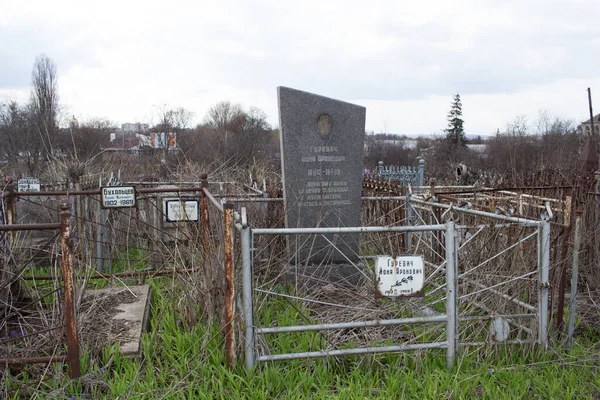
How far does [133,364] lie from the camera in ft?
13.0

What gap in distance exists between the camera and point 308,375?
12.8ft

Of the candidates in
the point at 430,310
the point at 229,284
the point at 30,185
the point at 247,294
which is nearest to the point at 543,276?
the point at 430,310

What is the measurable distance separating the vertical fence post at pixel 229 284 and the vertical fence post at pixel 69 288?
3.30 feet

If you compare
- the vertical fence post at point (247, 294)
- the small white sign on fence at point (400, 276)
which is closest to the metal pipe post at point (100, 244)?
the vertical fence post at point (247, 294)

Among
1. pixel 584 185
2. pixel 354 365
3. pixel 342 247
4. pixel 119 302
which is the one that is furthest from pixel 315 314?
pixel 584 185

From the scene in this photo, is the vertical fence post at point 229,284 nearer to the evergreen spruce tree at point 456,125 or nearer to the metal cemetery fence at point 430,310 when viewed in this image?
the metal cemetery fence at point 430,310

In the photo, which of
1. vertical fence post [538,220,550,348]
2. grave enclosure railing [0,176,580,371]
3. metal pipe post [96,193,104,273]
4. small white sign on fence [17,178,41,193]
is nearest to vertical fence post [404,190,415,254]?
grave enclosure railing [0,176,580,371]

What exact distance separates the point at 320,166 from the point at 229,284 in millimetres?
2563

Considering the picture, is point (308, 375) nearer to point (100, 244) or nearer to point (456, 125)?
point (100, 244)

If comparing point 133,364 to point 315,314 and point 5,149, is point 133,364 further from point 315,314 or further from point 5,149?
point 5,149

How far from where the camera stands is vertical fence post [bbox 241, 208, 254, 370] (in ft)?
12.3

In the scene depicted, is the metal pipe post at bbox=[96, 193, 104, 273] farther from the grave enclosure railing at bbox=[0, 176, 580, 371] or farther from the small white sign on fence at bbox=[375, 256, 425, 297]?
the small white sign on fence at bbox=[375, 256, 425, 297]

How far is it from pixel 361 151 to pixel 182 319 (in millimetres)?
2791

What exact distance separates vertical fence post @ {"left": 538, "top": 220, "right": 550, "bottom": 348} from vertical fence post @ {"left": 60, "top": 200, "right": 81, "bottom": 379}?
11.4 feet
